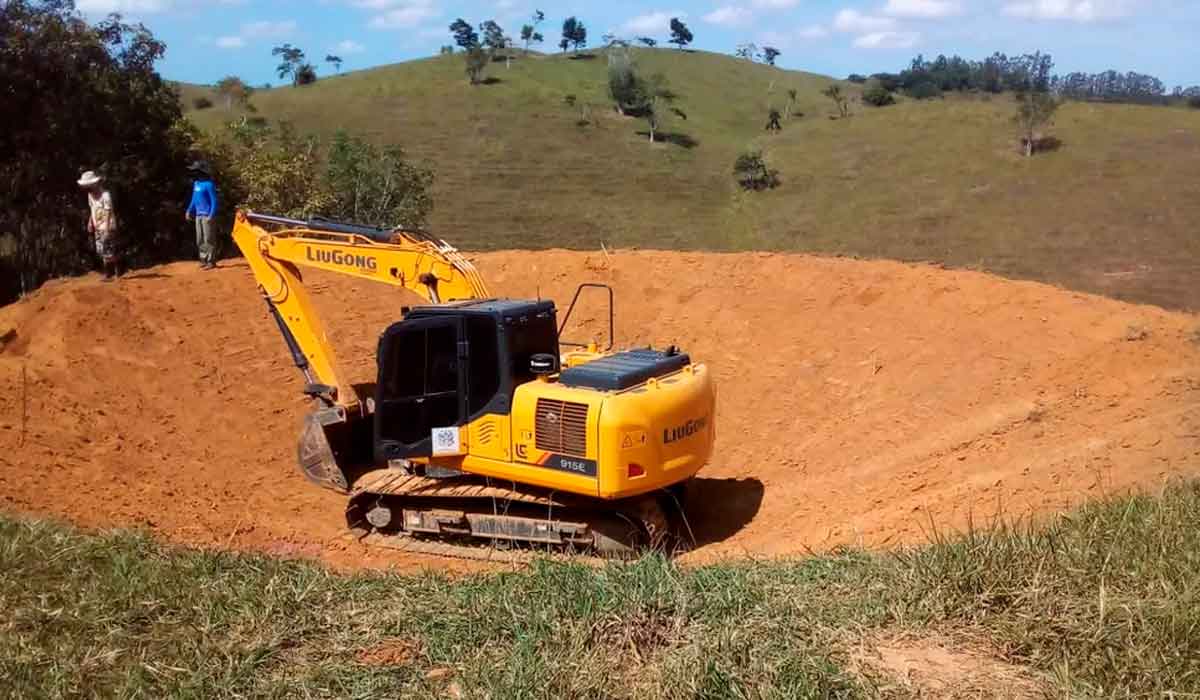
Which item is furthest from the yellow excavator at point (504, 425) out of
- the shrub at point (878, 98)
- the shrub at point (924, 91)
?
the shrub at point (924, 91)

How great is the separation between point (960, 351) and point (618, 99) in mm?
63829

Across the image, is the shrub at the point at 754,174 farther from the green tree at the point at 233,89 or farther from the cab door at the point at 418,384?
the cab door at the point at 418,384

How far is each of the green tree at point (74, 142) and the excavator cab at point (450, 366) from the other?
12633 mm

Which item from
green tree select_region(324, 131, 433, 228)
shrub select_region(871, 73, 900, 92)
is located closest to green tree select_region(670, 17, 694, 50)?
shrub select_region(871, 73, 900, 92)

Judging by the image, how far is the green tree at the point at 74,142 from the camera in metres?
18.2

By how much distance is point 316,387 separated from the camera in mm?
10836

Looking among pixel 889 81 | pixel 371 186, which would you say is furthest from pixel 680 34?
pixel 371 186

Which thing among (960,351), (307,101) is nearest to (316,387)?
(960,351)

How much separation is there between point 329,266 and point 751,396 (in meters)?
5.57

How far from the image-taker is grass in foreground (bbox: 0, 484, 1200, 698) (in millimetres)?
4875

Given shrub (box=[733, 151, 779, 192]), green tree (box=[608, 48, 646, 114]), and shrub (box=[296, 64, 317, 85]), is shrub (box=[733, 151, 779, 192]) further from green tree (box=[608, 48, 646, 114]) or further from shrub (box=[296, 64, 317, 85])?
shrub (box=[296, 64, 317, 85])

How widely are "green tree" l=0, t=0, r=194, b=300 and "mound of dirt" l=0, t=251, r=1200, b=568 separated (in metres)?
5.64

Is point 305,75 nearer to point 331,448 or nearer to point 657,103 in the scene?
point 657,103

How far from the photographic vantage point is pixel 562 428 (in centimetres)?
888
